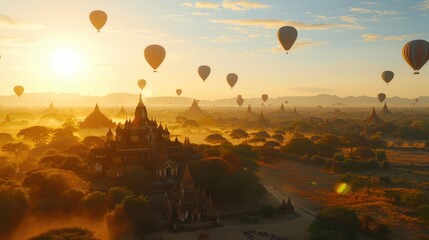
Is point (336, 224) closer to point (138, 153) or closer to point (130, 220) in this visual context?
point (130, 220)

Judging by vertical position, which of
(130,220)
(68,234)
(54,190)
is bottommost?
(130,220)

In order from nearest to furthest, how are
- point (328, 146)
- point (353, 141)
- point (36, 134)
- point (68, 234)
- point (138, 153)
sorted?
1. point (68, 234)
2. point (138, 153)
3. point (328, 146)
4. point (353, 141)
5. point (36, 134)

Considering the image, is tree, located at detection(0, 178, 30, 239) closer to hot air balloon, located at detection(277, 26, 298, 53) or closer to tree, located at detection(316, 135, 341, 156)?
hot air balloon, located at detection(277, 26, 298, 53)

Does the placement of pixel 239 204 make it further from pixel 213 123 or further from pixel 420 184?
pixel 213 123

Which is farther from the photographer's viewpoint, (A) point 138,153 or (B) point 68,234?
(A) point 138,153

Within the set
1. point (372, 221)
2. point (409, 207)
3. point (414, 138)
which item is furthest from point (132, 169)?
point (414, 138)

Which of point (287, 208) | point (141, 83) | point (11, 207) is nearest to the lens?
point (11, 207)

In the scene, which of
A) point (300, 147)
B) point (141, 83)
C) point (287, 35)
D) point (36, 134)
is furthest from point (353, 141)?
point (141, 83)

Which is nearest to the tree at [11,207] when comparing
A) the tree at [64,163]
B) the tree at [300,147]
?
the tree at [64,163]
